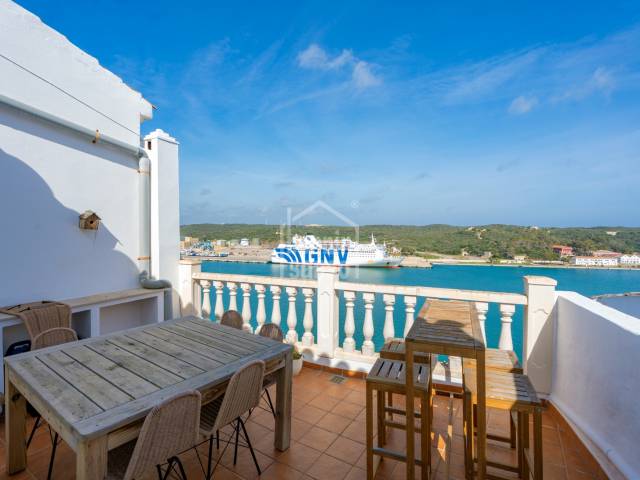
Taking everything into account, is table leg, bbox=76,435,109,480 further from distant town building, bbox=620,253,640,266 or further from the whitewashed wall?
distant town building, bbox=620,253,640,266

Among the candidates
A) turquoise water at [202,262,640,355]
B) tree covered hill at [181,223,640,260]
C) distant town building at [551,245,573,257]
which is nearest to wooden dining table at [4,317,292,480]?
turquoise water at [202,262,640,355]

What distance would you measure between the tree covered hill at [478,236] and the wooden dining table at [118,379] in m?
3.90

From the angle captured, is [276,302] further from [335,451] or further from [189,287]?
[335,451]

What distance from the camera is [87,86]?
3646mm

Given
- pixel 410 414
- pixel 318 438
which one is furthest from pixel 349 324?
pixel 410 414

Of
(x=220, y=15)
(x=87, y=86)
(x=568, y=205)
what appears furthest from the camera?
(x=568, y=205)

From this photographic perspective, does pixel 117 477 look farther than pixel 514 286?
No

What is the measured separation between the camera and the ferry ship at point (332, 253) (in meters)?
22.8

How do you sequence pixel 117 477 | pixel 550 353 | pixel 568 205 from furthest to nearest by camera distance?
pixel 568 205 < pixel 550 353 < pixel 117 477

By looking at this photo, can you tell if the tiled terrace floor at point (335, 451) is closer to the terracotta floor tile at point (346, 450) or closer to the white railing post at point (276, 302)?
the terracotta floor tile at point (346, 450)

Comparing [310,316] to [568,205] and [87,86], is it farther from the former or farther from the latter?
[568,205]

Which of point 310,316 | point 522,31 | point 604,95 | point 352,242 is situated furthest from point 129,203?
point 352,242

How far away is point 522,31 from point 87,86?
9062 millimetres

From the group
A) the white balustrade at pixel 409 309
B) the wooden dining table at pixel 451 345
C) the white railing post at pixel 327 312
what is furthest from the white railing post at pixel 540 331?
the white railing post at pixel 327 312
